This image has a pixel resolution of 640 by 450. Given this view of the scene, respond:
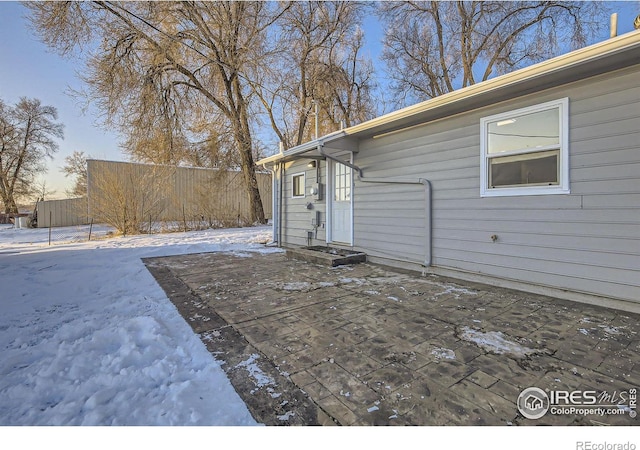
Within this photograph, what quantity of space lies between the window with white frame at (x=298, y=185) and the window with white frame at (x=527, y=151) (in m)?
4.10

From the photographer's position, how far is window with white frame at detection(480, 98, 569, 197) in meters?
3.17

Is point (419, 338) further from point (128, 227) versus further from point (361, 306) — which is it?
point (128, 227)

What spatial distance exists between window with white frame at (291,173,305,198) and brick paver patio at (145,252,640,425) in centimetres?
374

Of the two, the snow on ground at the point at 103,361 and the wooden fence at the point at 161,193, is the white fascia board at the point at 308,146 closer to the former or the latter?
the snow on ground at the point at 103,361

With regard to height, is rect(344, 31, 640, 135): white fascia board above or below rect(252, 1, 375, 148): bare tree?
below

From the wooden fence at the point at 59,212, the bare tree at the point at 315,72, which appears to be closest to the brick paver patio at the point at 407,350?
the bare tree at the point at 315,72

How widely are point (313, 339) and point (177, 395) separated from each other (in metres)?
1.00

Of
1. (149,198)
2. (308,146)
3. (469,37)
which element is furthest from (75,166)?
(469,37)

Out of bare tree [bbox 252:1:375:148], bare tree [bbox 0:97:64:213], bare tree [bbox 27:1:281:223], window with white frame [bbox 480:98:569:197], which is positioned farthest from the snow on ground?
bare tree [bbox 0:97:64:213]

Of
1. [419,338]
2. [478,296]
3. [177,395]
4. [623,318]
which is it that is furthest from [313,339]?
[623,318]

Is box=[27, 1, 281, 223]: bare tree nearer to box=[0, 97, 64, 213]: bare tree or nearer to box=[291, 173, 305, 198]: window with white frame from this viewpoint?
box=[291, 173, 305, 198]: window with white frame

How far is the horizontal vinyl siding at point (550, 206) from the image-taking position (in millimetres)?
2795

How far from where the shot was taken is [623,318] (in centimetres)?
262
